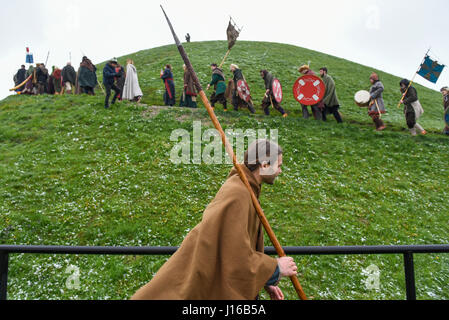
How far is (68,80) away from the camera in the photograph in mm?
23094

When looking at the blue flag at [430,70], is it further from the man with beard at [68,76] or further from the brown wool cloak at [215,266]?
the man with beard at [68,76]

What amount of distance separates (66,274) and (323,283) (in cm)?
518

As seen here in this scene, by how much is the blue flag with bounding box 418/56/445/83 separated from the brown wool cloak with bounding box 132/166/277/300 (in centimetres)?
1766

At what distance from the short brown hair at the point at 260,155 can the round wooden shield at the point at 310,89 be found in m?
13.3

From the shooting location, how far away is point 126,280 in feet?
21.8

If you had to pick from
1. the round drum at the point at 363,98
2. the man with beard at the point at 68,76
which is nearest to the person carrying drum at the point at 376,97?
the round drum at the point at 363,98

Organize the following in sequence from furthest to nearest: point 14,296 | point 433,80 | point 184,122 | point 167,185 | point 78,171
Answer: point 433,80 < point 184,122 < point 78,171 < point 167,185 < point 14,296

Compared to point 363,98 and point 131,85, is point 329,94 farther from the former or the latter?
point 131,85

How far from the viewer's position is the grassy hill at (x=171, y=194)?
703 centimetres

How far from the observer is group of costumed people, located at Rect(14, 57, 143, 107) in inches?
722

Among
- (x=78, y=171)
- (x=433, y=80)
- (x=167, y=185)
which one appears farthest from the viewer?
(x=433, y=80)
